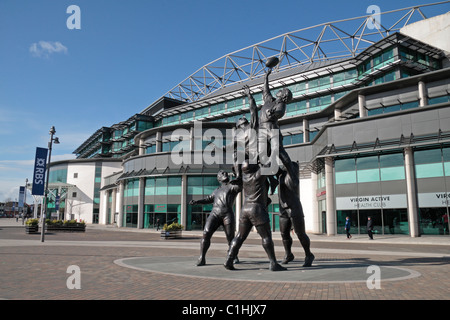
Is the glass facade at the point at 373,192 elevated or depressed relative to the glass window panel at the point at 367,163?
depressed

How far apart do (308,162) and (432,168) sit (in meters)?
11.2

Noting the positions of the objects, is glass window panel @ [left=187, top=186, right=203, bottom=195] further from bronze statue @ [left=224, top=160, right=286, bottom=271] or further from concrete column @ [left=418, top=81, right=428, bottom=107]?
bronze statue @ [left=224, top=160, right=286, bottom=271]

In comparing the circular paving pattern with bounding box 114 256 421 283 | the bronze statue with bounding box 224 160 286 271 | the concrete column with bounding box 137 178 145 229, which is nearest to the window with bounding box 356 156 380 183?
the circular paving pattern with bounding box 114 256 421 283

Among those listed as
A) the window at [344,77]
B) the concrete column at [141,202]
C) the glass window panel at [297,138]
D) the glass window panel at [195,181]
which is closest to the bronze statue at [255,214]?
the glass window panel at [195,181]

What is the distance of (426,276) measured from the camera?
24.8 feet

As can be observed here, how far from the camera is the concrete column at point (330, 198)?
2719 centimetres

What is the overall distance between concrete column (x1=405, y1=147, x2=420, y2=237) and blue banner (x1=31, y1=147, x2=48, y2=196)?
24067mm

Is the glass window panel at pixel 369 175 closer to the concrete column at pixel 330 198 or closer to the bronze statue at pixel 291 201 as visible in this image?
the concrete column at pixel 330 198

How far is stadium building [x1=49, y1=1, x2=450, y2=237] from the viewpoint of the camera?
23594 mm

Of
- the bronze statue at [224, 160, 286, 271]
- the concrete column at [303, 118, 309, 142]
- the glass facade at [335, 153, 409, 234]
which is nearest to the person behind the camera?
the bronze statue at [224, 160, 286, 271]

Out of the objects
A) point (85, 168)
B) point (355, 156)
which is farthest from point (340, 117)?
point (85, 168)

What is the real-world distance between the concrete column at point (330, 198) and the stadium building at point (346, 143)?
A: 81 millimetres

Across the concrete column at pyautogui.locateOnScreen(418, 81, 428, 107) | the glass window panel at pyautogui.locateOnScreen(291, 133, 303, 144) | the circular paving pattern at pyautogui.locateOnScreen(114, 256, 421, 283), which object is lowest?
the circular paving pattern at pyautogui.locateOnScreen(114, 256, 421, 283)

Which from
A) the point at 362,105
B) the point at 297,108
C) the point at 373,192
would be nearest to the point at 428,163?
the point at 373,192
